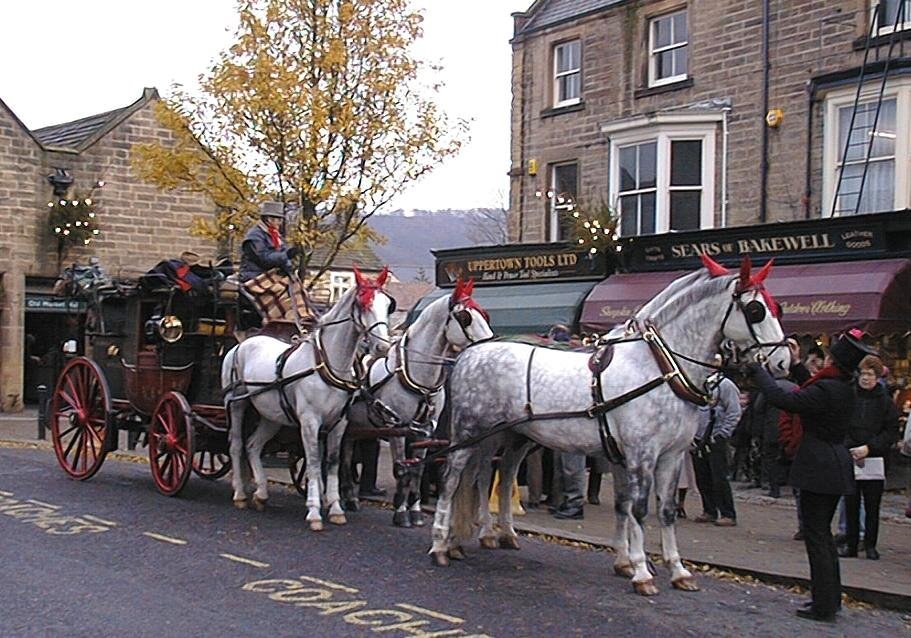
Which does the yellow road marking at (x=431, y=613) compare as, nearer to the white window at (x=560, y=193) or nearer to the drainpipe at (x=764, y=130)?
the drainpipe at (x=764, y=130)

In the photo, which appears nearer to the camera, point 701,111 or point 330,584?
point 330,584

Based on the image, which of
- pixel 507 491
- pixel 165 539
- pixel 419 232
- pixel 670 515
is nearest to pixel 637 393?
pixel 670 515

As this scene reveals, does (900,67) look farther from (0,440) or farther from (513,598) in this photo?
(0,440)

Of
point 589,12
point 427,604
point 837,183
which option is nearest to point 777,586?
point 427,604

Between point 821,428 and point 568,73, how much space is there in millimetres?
15104

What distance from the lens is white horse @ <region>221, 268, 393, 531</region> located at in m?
10.8

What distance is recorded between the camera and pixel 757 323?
8188 millimetres

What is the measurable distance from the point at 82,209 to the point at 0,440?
29.1 ft

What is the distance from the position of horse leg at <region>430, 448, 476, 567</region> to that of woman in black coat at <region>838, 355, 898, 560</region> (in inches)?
132

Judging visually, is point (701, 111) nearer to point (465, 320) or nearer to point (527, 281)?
point (527, 281)

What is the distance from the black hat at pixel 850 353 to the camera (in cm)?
781

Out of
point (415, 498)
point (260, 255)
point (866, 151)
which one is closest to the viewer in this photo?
point (415, 498)

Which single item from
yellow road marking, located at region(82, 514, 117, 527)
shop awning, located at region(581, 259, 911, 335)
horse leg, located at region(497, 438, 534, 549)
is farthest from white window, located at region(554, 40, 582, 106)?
yellow road marking, located at region(82, 514, 117, 527)

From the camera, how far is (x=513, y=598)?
8.09 metres
